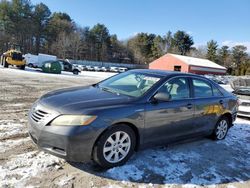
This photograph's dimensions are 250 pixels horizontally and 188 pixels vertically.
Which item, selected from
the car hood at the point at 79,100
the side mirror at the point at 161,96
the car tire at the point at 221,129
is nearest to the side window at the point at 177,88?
the side mirror at the point at 161,96

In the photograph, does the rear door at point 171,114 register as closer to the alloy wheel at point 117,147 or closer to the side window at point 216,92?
the alloy wheel at point 117,147

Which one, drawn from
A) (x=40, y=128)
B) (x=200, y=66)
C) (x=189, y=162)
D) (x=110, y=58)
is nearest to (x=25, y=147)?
(x=40, y=128)

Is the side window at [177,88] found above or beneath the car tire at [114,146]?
above

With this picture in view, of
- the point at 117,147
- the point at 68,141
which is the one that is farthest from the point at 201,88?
the point at 68,141

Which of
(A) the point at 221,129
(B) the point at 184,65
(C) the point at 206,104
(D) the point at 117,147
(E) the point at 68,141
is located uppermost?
(B) the point at 184,65

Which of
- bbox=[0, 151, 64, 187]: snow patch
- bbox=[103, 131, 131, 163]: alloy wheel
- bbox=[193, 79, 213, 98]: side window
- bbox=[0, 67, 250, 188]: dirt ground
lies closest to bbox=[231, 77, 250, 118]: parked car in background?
bbox=[0, 67, 250, 188]: dirt ground

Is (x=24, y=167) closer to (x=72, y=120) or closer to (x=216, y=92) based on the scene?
(x=72, y=120)

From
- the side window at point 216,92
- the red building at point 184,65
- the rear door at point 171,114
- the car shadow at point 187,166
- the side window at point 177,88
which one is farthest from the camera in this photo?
the red building at point 184,65

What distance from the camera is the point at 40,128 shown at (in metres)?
3.62

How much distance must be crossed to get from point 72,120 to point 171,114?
1849 mm

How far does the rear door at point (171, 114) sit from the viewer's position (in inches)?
167

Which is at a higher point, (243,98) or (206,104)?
(206,104)

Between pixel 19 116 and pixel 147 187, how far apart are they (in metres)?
4.34

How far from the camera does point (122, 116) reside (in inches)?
151
